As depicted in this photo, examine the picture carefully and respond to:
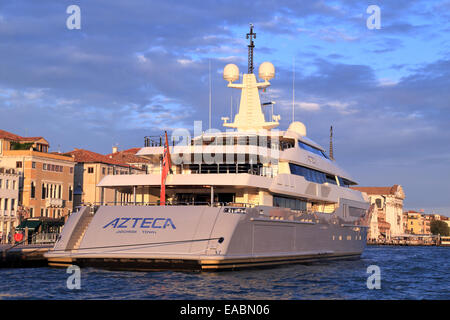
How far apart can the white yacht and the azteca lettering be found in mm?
44

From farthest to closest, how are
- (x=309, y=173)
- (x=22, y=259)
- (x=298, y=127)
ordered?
(x=298, y=127) < (x=309, y=173) < (x=22, y=259)

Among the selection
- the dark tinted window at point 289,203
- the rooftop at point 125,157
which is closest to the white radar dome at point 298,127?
the dark tinted window at point 289,203

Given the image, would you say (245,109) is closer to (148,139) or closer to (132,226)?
(148,139)

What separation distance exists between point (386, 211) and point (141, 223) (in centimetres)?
13272

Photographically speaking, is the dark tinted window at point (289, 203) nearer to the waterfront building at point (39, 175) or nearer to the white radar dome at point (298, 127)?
the white radar dome at point (298, 127)

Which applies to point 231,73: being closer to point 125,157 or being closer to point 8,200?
point 8,200

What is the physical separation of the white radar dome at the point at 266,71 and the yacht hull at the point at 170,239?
1153 centimetres

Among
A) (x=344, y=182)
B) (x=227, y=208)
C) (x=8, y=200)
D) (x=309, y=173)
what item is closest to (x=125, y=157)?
(x=8, y=200)

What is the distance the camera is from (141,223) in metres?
23.4

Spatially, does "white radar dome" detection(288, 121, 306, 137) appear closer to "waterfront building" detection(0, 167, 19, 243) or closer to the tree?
"waterfront building" detection(0, 167, 19, 243)

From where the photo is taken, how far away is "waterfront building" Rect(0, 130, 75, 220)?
59.0 meters

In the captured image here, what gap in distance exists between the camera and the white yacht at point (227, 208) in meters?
22.7
